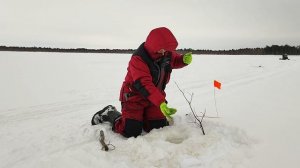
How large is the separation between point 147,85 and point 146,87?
28 millimetres

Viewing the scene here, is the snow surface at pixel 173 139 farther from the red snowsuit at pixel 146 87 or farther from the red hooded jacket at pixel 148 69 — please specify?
the red hooded jacket at pixel 148 69

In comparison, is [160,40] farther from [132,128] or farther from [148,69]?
[132,128]

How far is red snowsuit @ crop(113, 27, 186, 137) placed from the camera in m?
3.47

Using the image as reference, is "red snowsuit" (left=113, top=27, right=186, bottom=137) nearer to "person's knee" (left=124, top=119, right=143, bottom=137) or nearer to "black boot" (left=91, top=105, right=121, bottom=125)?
"person's knee" (left=124, top=119, right=143, bottom=137)

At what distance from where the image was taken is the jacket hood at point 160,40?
3545mm

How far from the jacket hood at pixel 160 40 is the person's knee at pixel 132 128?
955 millimetres

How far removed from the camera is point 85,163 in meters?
2.98

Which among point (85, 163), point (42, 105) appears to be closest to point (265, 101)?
point (85, 163)

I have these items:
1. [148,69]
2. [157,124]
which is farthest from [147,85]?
[157,124]

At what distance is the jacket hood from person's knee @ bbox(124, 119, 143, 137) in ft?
3.13

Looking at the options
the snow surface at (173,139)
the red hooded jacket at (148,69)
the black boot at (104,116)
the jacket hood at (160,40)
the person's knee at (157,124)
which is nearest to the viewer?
the snow surface at (173,139)

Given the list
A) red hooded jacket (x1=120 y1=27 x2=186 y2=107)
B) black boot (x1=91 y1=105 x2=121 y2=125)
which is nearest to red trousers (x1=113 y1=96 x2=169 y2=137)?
red hooded jacket (x1=120 y1=27 x2=186 y2=107)

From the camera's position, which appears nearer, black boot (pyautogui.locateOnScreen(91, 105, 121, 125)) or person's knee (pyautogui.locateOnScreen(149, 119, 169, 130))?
person's knee (pyautogui.locateOnScreen(149, 119, 169, 130))

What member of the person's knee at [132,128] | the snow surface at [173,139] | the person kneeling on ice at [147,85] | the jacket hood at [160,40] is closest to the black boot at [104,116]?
the person kneeling on ice at [147,85]
